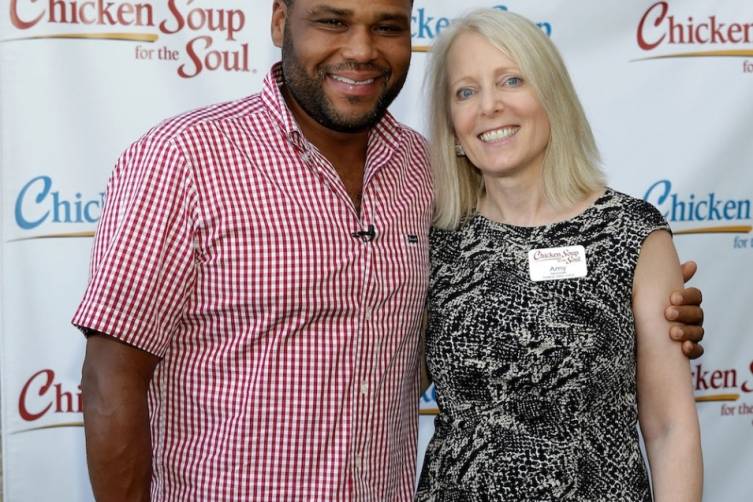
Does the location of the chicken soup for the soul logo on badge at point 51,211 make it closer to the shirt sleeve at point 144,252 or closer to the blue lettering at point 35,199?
the blue lettering at point 35,199

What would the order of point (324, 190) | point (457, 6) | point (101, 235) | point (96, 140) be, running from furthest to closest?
point (457, 6) < point (96, 140) < point (324, 190) < point (101, 235)

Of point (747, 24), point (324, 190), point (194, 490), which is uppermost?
point (747, 24)

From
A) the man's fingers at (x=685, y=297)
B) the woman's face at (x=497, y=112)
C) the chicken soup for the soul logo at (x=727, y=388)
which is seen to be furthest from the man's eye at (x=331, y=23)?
the chicken soup for the soul logo at (x=727, y=388)

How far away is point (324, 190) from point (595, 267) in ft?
1.71

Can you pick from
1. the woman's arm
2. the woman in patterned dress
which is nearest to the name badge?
the woman in patterned dress

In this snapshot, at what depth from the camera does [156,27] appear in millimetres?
2496

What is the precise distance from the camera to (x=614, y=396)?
5.49 feet

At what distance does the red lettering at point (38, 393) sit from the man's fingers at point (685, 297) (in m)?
1.67

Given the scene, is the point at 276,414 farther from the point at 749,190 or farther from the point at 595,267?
the point at 749,190

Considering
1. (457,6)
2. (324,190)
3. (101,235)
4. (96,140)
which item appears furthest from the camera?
(457,6)

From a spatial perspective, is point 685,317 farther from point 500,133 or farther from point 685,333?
point 500,133

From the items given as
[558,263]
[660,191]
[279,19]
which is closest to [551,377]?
[558,263]

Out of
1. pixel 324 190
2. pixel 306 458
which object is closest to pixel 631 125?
pixel 324 190

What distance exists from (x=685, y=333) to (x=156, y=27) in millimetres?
1631
